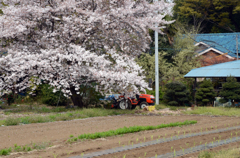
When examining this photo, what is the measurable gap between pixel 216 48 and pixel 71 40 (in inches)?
791

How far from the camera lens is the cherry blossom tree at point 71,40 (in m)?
15.0

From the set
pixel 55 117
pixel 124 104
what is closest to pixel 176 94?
pixel 124 104

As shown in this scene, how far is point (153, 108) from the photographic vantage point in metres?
17.6

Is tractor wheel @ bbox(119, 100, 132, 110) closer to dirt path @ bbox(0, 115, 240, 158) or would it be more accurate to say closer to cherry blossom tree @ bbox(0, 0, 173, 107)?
cherry blossom tree @ bbox(0, 0, 173, 107)

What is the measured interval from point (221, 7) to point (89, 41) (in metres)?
24.5

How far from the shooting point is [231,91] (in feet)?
61.3

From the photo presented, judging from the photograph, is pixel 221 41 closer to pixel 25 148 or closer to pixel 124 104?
pixel 124 104

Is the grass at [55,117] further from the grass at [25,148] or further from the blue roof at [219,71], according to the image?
the blue roof at [219,71]

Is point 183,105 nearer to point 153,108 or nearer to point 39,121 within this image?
point 153,108

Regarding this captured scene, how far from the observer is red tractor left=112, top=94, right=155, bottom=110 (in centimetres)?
1895

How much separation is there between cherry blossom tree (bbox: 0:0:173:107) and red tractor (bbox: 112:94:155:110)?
2770mm

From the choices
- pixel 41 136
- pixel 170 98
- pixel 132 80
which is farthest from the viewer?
pixel 170 98

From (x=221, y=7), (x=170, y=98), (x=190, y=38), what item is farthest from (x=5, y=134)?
(x=221, y=7)

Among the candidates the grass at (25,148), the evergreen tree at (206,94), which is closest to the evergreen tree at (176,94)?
the evergreen tree at (206,94)
